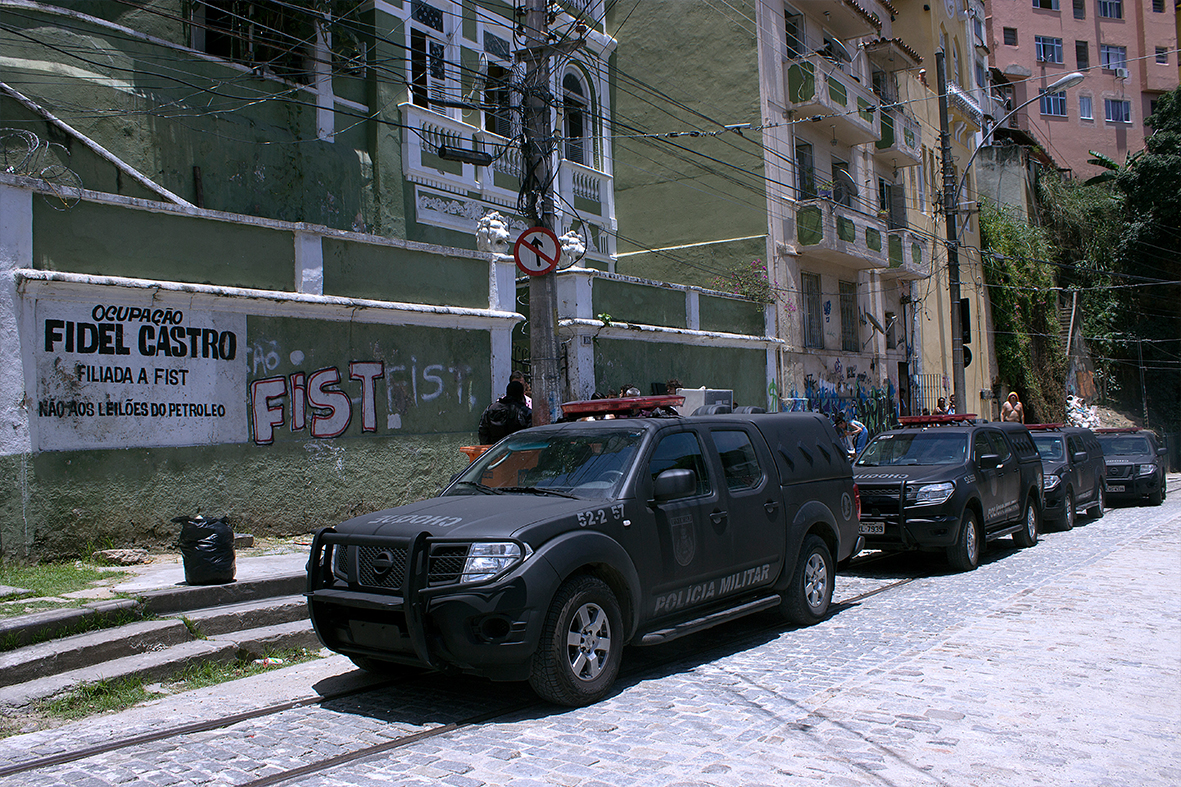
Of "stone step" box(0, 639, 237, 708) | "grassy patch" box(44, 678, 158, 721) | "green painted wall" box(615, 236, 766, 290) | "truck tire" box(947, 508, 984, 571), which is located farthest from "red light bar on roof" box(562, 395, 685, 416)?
"green painted wall" box(615, 236, 766, 290)

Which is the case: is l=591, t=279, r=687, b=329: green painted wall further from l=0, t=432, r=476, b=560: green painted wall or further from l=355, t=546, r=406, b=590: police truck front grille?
l=355, t=546, r=406, b=590: police truck front grille

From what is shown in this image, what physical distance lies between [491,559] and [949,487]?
7.31 metres

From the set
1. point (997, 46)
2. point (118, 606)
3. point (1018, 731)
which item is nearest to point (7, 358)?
point (118, 606)

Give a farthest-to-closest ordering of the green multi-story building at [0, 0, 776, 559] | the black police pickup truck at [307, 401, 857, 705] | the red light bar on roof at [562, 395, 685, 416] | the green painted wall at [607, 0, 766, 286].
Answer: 1. the green painted wall at [607, 0, 766, 286]
2. the green multi-story building at [0, 0, 776, 559]
3. the red light bar on roof at [562, 395, 685, 416]
4. the black police pickup truck at [307, 401, 857, 705]

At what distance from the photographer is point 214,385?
10234 millimetres

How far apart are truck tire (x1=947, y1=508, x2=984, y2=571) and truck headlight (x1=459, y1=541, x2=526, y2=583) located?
7106 mm

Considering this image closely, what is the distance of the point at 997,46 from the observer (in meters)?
50.6

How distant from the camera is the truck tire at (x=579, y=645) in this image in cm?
520

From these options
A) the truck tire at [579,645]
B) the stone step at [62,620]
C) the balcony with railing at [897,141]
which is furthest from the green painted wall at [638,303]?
the balcony with railing at [897,141]

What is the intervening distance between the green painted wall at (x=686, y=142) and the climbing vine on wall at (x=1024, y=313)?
50.8 ft

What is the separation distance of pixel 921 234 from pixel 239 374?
25536 mm

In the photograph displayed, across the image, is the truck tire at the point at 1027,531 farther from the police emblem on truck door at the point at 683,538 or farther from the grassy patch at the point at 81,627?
the grassy patch at the point at 81,627

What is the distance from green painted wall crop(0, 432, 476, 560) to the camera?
28.6 feet

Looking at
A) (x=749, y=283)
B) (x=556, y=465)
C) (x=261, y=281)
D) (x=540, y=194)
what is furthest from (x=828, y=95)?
(x=556, y=465)
